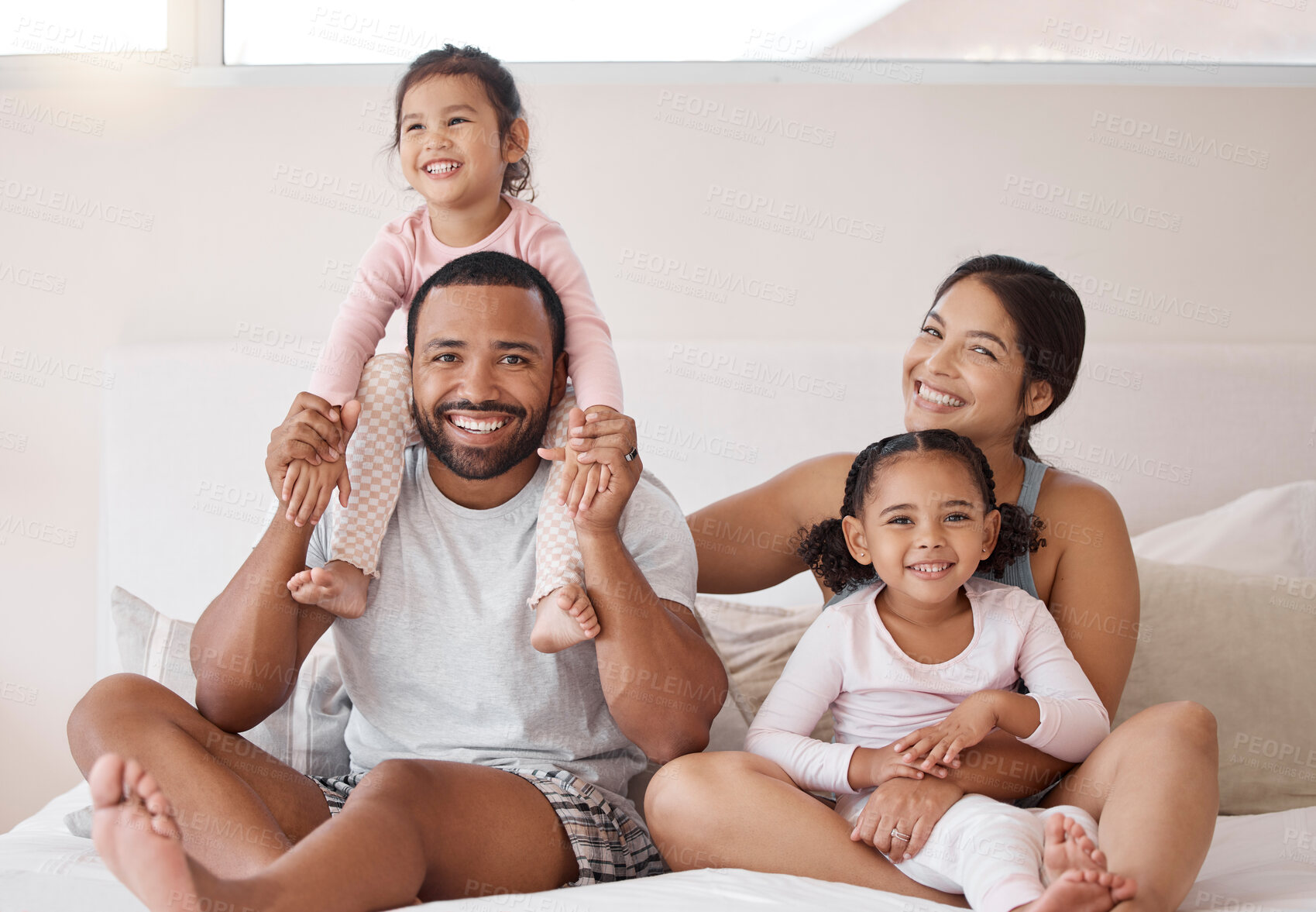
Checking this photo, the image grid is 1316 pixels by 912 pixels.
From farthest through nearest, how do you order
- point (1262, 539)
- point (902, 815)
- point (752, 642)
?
A: point (1262, 539) < point (752, 642) < point (902, 815)

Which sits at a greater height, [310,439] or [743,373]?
[743,373]

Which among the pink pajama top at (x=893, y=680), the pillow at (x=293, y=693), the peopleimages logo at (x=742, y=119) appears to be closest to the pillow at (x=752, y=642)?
the pink pajama top at (x=893, y=680)

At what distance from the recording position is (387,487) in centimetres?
152

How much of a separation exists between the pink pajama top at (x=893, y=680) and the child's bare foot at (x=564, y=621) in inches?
10.8

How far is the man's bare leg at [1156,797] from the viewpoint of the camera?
3.60 feet

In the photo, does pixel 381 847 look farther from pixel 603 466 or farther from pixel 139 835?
pixel 603 466

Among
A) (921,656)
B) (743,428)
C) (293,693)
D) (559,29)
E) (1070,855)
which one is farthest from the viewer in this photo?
(559,29)

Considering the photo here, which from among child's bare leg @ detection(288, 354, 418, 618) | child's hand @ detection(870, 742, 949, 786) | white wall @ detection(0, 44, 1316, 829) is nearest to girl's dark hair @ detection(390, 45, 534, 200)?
child's bare leg @ detection(288, 354, 418, 618)

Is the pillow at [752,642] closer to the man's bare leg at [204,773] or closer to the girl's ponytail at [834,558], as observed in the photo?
the girl's ponytail at [834,558]

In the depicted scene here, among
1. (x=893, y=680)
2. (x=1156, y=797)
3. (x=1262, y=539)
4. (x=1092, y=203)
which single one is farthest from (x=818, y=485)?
(x=1092, y=203)

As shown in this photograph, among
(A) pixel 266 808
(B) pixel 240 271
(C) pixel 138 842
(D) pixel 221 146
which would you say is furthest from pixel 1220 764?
(D) pixel 221 146

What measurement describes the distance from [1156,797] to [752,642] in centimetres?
88

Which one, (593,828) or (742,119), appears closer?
(593,828)

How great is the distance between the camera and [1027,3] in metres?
2.55
